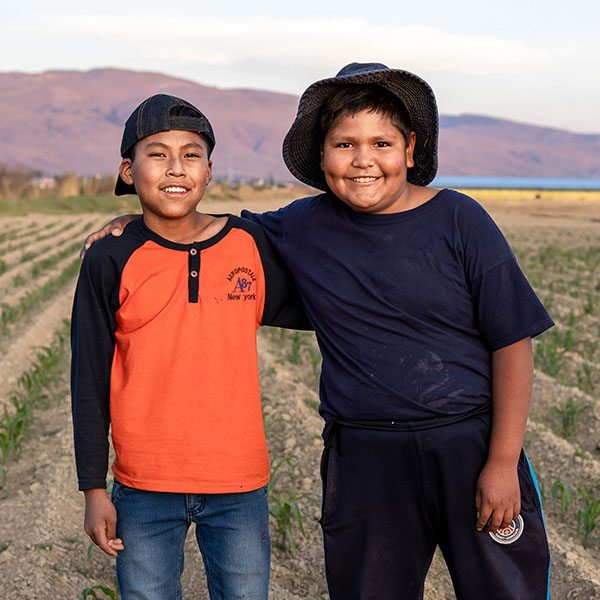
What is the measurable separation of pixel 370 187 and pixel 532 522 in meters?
0.88

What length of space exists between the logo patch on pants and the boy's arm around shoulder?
0.5 inches

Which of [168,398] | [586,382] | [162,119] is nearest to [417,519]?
[168,398]

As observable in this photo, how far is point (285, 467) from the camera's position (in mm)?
4148

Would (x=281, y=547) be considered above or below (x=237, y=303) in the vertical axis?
below

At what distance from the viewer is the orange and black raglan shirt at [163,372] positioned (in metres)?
1.86

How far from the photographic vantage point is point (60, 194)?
37062mm

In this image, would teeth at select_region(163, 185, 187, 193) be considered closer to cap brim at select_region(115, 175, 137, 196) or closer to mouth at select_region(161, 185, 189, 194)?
mouth at select_region(161, 185, 189, 194)

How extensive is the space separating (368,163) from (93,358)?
818mm

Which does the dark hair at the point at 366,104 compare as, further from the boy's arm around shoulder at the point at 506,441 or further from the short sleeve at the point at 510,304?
the boy's arm around shoulder at the point at 506,441

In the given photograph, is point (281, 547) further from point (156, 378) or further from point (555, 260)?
point (555, 260)

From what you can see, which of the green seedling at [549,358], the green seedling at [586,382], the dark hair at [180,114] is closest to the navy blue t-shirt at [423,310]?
the dark hair at [180,114]

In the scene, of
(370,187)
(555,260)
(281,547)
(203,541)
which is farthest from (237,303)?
(555,260)

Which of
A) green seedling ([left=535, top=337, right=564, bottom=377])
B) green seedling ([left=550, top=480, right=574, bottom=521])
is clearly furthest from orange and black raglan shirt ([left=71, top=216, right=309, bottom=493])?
green seedling ([left=535, top=337, right=564, bottom=377])

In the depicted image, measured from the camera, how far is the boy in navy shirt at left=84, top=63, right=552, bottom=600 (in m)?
1.80
